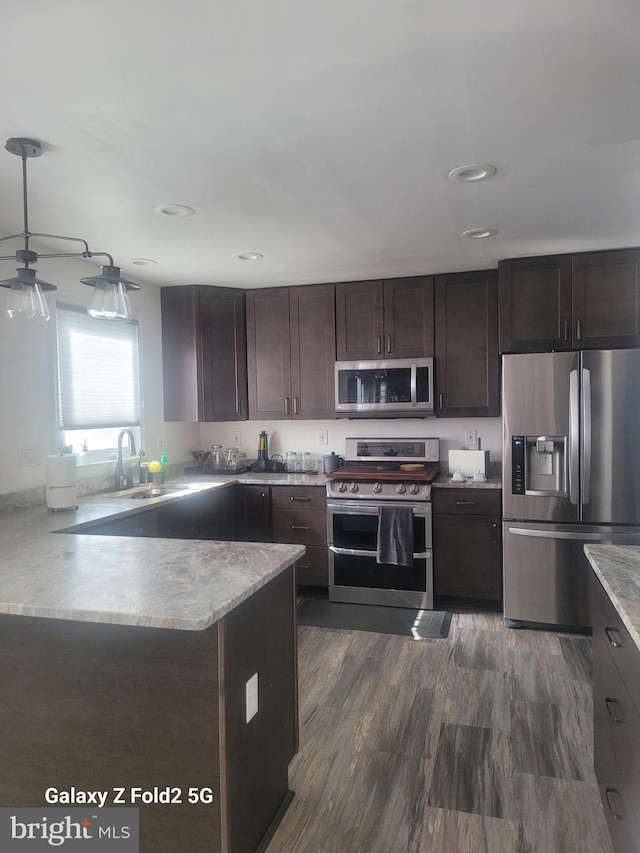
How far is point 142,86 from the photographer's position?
1653 millimetres

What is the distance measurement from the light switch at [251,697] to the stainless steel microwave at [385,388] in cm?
270

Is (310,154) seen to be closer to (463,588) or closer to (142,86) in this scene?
(142,86)

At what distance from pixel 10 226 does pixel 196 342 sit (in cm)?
163

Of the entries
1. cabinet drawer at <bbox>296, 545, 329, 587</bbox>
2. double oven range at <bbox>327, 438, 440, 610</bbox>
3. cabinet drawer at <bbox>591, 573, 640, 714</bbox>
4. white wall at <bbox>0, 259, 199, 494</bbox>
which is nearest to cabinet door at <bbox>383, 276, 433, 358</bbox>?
double oven range at <bbox>327, 438, 440, 610</bbox>

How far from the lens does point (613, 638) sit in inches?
64.6

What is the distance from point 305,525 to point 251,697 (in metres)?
2.48

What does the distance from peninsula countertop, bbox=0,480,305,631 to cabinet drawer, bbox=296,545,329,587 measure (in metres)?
2.03

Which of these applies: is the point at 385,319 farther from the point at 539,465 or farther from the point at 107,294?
the point at 107,294

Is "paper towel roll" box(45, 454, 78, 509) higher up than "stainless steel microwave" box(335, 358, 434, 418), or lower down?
lower down

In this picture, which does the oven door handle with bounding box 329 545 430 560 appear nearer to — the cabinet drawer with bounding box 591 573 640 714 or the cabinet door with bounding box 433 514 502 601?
the cabinet door with bounding box 433 514 502 601

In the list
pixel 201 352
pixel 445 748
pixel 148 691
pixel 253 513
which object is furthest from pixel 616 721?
pixel 201 352

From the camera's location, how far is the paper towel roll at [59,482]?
299 cm

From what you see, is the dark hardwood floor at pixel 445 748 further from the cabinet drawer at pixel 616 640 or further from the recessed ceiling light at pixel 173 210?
the recessed ceiling light at pixel 173 210

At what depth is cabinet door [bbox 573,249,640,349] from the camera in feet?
11.6
